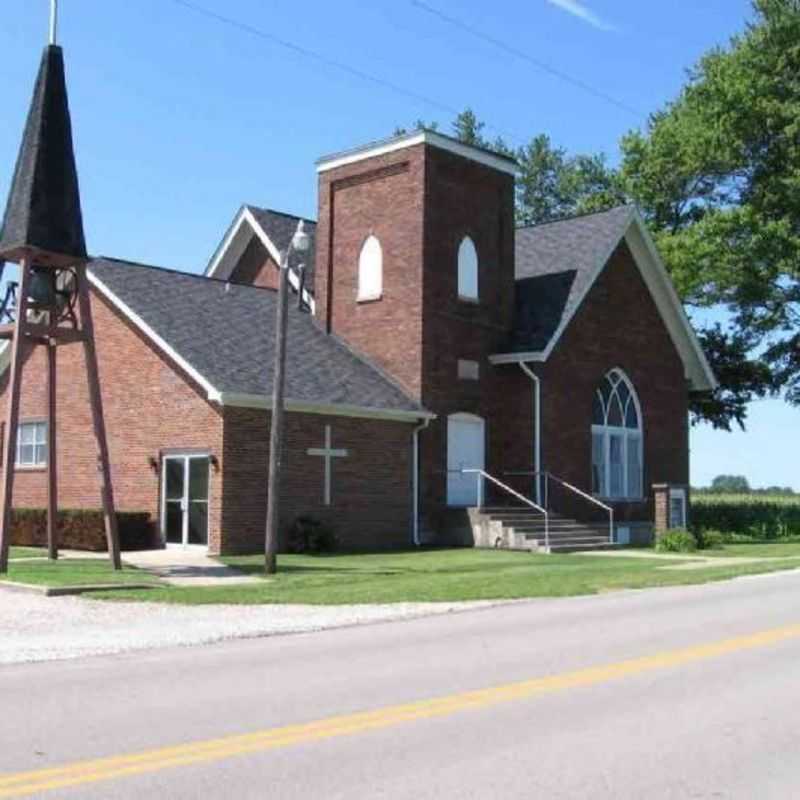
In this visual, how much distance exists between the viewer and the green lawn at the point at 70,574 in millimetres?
17000

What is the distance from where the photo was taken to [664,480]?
34.0m

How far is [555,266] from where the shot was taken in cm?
3195

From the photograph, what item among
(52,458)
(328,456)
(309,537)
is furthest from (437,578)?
(52,458)

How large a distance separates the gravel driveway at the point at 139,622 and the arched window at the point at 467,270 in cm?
1497

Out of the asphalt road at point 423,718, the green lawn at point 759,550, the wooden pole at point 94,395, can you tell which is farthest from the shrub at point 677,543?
the asphalt road at point 423,718

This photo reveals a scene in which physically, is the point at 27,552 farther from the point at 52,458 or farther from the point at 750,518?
the point at 750,518

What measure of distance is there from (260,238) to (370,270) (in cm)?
601

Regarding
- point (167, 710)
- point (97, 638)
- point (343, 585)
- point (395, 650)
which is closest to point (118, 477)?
point (343, 585)

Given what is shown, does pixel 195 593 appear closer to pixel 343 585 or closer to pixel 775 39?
pixel 343 585

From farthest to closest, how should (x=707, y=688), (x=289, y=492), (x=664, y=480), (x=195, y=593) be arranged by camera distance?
1. (x=664, y=480)
2. (x=289, y=492)
3. (x=195, y=593)
4. (x=707, y=688)

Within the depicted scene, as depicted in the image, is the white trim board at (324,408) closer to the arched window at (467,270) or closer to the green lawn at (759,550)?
the arched window at (467,270)

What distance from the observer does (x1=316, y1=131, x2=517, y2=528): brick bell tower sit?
28188 mm

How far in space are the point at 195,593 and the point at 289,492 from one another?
8423 millimetres

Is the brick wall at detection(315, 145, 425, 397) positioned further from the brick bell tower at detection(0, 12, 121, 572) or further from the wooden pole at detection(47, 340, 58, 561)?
the brick bell tower at detection(0, 12, 121, 572)
